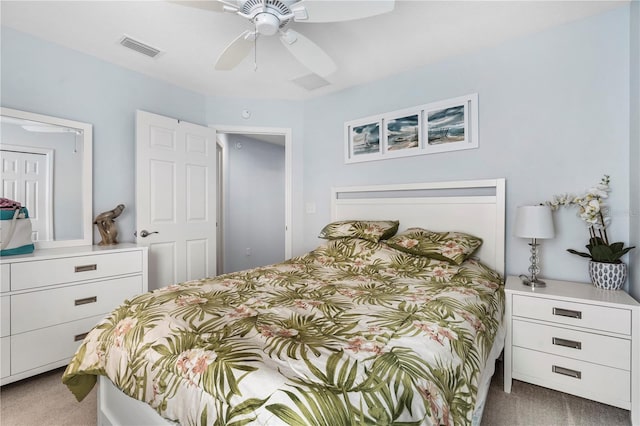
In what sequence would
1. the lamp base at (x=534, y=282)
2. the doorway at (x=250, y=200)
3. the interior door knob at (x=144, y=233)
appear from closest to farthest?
the lamp base at (x=534, y=282) < the interior door knob at (x=144, y=233) < the doorway at (x=250, y=200)

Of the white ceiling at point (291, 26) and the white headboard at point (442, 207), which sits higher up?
the white ceiling at point (291, 26)

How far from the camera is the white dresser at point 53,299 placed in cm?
191

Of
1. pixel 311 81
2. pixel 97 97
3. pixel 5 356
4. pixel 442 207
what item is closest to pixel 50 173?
pixel 97 97

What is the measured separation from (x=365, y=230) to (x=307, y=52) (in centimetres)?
141

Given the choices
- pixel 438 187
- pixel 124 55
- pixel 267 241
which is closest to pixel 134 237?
pixel 124 55

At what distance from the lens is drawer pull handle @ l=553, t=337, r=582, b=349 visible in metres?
1.72

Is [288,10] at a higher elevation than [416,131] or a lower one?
higher

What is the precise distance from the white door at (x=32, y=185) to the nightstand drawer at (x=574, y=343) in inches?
132

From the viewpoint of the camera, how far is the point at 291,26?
2.16 metres

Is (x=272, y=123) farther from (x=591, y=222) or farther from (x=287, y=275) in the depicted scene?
(x=591, y=222)

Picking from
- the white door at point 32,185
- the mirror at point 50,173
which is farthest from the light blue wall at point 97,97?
the white door at point 32,185

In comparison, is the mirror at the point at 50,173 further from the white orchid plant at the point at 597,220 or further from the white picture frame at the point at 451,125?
the white orchid plant at the point at 597,220

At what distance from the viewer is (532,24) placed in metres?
2.19

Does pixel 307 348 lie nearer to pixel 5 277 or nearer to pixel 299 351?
pixel 299 351
